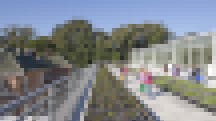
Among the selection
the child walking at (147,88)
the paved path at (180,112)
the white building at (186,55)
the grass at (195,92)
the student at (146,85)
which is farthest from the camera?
the white building at (186,55)

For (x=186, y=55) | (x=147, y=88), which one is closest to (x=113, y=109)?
(x=147, y=88)

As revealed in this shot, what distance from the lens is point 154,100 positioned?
2072cm

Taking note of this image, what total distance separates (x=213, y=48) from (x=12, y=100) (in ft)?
118

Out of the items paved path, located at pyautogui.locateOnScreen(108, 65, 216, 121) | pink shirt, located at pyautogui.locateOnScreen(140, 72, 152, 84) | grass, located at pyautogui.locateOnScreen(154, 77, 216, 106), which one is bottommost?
pink shirt, located at pyautogui.locateOnScreen(140, 72, 152, 84)

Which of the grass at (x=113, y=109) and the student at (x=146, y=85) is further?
the student at (x=146, y=85)

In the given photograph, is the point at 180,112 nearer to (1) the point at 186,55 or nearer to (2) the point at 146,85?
(2) the point at 146,85

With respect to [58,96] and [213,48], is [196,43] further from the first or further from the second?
[58,96]

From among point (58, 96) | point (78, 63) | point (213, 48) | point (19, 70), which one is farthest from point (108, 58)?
point (58, 96)

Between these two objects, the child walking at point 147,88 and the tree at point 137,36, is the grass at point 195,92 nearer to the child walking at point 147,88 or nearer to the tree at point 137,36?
the child walking at point 147,88

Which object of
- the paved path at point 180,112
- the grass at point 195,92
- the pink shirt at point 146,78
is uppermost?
the paved path at point 180,112

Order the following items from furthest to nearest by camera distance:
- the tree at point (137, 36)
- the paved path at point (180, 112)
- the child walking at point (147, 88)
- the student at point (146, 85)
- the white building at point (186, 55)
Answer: the tree at point (137, 36) → the white building at point (186, 55) → the student at point (146, 85) → the child walking at point (147, 88) → the paved path at point (180, 112)

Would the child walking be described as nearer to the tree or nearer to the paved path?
the paved path

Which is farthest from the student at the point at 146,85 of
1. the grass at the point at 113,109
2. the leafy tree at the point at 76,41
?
the leafy tree at the point at 76,41

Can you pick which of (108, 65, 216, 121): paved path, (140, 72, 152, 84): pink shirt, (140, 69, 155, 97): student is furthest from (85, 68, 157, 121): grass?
(140, 72, 152, 84): pink shirt
